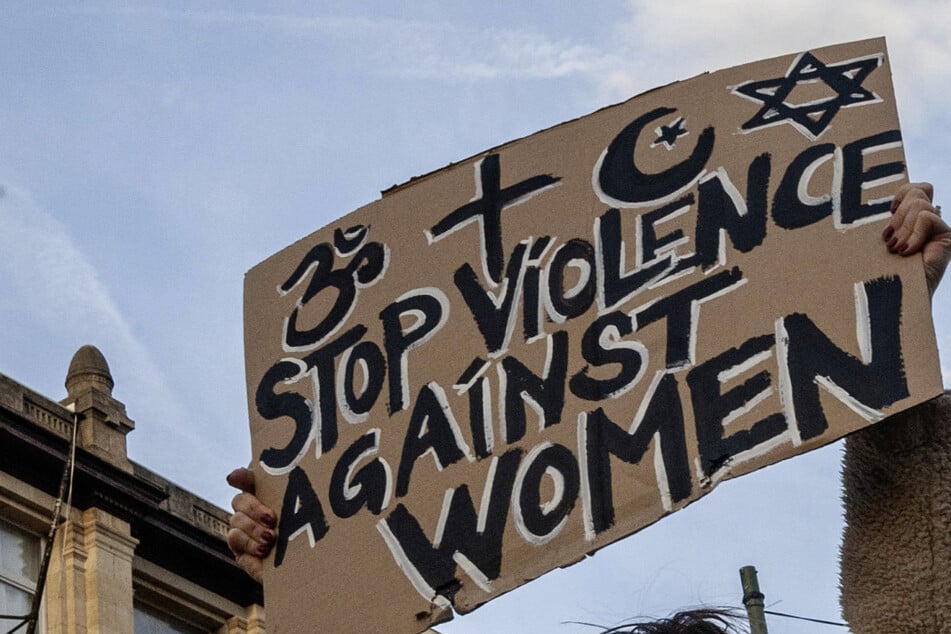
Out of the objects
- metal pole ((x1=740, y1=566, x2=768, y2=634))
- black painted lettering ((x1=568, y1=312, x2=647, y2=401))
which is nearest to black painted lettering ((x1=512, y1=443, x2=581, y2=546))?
black painted lettering ((x1=568, y1=312, x2=647, y2=401))

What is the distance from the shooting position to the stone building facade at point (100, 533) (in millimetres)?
22391

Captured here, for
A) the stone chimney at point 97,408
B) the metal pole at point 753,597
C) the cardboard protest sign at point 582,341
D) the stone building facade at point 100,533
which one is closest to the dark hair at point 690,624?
the cardboard protest sign at point 582,341

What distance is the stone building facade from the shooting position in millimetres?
Result: 22391

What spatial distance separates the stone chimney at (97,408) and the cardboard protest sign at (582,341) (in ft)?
57.7

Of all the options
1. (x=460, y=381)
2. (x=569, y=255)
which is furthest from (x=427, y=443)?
(x=569, y=255)

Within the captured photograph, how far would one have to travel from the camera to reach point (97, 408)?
2381cm

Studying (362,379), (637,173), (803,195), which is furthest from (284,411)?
(803,195)

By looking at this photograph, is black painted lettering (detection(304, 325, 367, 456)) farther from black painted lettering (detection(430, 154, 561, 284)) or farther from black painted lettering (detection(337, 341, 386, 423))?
black painted lettering (detection(430, 154, 561, 284))

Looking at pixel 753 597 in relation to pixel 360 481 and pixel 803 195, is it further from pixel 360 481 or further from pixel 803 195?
pixel 803 195

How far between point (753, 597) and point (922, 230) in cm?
310

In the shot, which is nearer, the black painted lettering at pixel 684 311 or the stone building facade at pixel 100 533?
the black painted lettering at pixel 684 311

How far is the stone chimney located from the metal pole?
53.2 ft

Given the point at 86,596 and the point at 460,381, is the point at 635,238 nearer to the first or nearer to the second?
the point at 460,381

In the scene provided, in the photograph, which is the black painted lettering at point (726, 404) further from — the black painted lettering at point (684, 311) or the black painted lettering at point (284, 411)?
the black painted lettering at point (284, 411)
